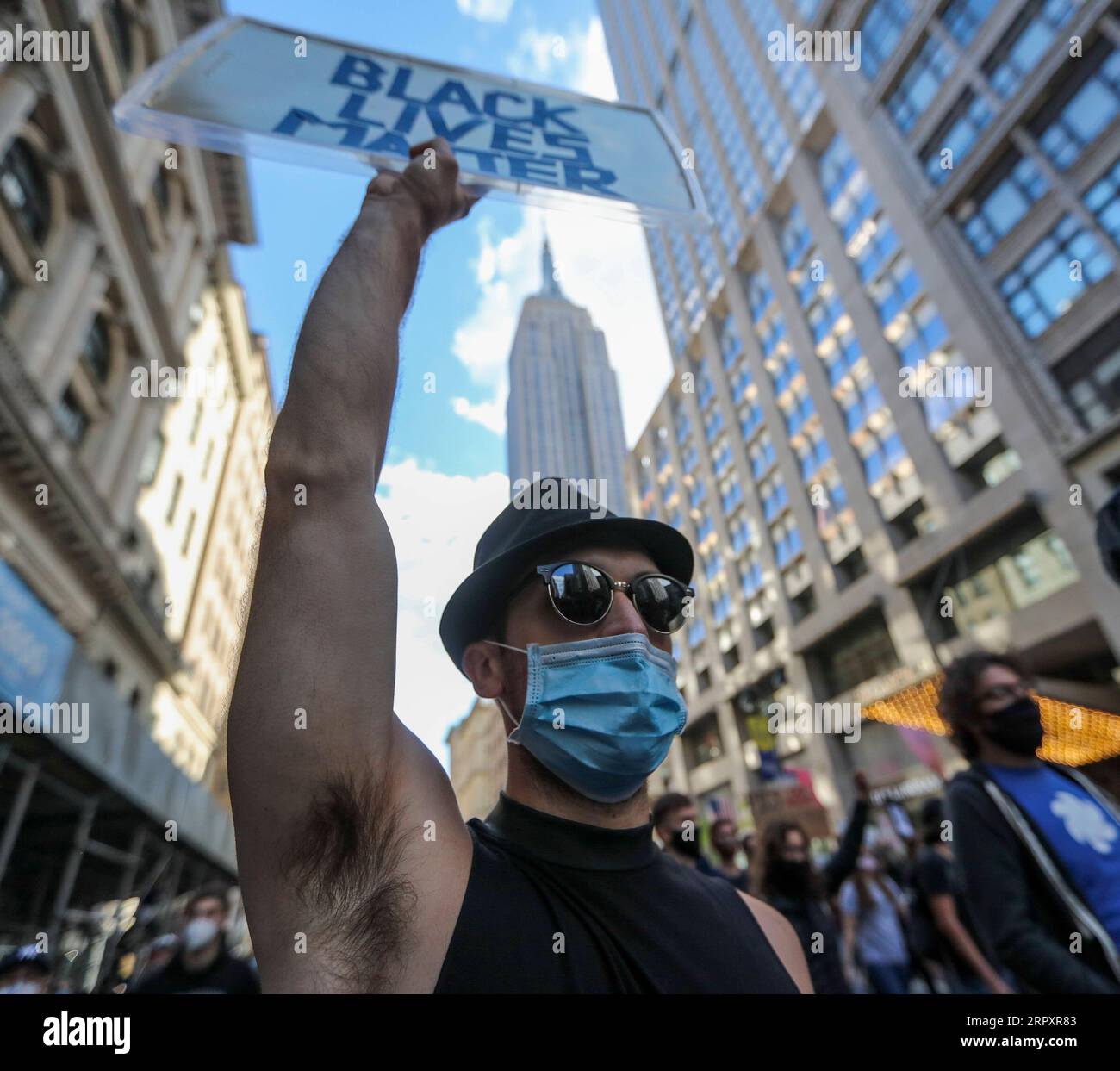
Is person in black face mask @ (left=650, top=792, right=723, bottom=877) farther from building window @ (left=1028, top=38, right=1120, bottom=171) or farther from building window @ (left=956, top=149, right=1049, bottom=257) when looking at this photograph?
building window @ (left=956, top=149, right=1049, bottom=257)

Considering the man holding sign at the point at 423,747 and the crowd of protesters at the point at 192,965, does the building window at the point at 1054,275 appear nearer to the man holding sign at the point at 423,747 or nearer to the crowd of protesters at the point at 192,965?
the man holding sign at the point at 423,747

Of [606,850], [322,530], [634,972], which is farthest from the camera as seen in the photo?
[606,850]

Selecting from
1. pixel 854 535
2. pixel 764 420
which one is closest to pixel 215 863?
pixel 854 535

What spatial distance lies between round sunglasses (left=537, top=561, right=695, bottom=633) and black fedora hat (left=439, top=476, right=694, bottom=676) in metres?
0.08

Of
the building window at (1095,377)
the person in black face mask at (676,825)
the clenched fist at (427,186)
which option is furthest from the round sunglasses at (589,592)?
the building window at (1095,377)

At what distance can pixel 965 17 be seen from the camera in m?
20.9

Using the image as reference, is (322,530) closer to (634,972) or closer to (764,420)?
(634,972)

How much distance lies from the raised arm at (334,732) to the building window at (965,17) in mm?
28314

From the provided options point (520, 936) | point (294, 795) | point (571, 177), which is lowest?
point (520, 936)

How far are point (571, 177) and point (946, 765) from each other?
21881 mm

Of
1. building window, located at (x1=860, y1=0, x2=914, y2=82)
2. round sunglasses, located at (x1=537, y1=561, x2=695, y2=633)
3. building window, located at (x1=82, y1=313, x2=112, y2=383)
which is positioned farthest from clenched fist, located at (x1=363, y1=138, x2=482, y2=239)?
building window, located at (x1=860, y1=0, x2=914, y2=82)

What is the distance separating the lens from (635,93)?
5216cm

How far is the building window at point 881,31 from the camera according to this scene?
76.7ft
